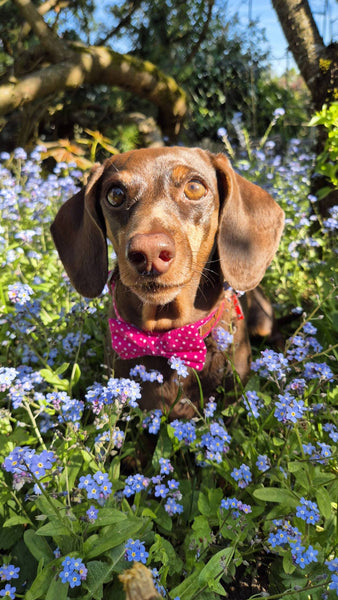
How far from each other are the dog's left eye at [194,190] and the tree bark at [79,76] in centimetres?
398

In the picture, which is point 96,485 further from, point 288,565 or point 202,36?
point 202,36

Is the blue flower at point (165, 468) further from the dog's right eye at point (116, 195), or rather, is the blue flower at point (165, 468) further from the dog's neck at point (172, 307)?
the dog's right eye at point (116, 195)

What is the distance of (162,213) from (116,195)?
0.32 metres

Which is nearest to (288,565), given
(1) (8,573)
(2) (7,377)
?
(1) (8,573)

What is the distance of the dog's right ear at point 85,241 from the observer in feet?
7.43

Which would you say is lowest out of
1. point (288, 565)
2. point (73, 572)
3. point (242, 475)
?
point (288, 565)

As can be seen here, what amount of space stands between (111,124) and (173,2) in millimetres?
2464

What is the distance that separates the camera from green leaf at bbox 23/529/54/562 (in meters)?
1.29

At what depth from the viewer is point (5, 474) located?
1.71m

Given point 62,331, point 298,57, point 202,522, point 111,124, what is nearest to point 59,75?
point 111,124

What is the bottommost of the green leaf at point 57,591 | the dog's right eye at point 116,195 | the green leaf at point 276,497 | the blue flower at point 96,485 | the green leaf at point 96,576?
the green leaf at point 276,497

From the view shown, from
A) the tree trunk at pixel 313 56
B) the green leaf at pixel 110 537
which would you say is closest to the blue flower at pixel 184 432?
the green leaf at pixel 110 537

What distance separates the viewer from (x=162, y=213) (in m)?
1.94

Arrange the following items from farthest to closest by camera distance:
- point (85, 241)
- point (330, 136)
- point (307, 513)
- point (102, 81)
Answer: point (102, 81), point (330, 136), point (85, 241), point (307, 513)
